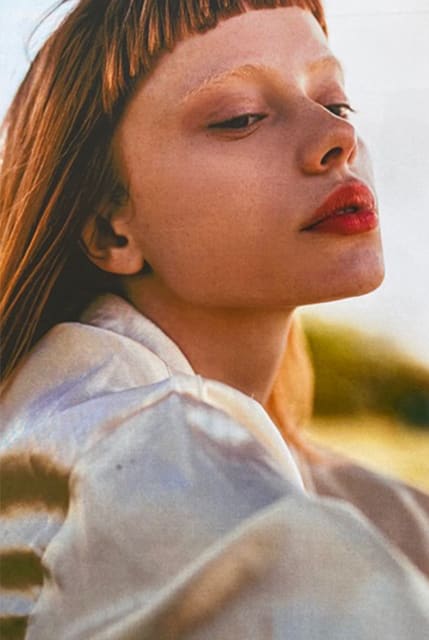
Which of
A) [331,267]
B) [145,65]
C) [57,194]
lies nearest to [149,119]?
[145,65]

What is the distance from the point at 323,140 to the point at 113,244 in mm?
331

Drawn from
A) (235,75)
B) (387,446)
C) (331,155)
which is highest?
(235,75)

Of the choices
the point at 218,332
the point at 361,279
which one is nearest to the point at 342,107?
the point at 361,279

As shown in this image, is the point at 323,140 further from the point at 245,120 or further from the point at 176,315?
the point at 176,315

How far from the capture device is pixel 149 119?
4.79 ft

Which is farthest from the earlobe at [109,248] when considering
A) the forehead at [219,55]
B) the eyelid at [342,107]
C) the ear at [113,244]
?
the eyelid at [342,107]

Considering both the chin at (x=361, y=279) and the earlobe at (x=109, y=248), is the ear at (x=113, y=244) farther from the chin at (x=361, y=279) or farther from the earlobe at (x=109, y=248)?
the chin at (x=361, y=279)

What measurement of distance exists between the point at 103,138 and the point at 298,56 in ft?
0.97

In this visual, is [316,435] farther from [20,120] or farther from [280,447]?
[20,120]

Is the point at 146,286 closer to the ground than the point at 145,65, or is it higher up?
closer to the ground

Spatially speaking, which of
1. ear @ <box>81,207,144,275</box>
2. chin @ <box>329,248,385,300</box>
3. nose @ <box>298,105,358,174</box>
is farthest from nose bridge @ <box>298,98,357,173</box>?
ear @ <box>81,207,144,275</box>

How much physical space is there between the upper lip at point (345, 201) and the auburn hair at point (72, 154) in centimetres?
18

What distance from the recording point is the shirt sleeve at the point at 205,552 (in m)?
1.23

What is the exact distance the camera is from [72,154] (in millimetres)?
1502
